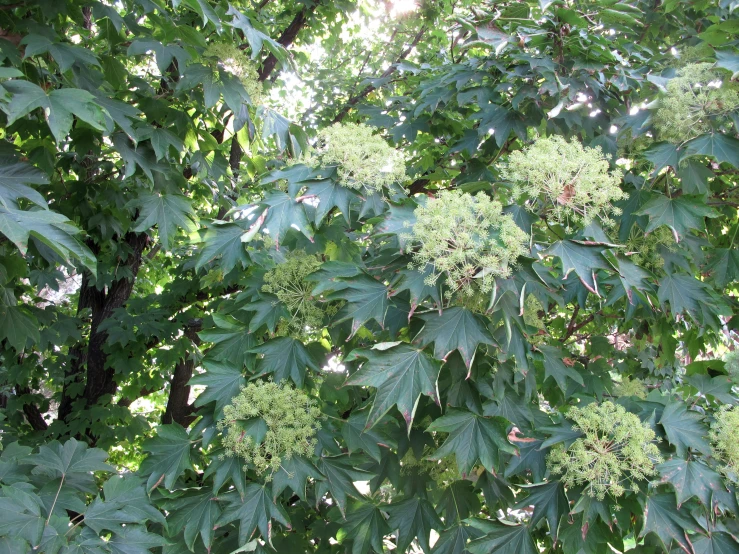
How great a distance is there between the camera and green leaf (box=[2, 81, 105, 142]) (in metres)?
2.07

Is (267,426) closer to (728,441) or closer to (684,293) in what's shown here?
(728,441)

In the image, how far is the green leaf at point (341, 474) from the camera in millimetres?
1980

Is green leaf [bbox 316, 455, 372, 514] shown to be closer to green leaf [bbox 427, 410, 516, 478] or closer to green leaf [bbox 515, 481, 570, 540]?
green leaf [bbox 427, 410, 516, 478]

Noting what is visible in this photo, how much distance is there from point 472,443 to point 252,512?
75 cm

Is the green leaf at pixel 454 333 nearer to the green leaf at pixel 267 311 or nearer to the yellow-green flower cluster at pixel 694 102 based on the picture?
the green leaf at pixel 267 311

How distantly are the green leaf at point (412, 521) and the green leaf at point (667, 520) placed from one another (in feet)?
2.43

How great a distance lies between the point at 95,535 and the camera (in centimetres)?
207

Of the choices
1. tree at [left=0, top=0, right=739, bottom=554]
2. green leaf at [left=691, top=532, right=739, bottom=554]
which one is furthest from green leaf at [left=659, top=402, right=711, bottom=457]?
green leaf at [left=691, top=532, right=739, bottom=554]

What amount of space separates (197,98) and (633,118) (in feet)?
6.65

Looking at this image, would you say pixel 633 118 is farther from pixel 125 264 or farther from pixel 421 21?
pixel 125 264

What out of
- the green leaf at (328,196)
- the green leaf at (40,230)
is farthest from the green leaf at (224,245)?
the green leaf at (40,230)

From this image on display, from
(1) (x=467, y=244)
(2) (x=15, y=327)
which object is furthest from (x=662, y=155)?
(2) (x=15, y=327)

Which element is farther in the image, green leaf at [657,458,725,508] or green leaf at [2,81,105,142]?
green leaf at [2,81,105,142]

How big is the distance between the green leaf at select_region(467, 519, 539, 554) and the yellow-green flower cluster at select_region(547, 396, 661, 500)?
0.77ft
